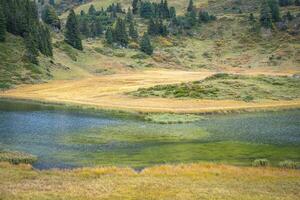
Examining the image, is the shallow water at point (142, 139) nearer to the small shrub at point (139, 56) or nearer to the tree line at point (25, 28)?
the tree line at point (25, 28)

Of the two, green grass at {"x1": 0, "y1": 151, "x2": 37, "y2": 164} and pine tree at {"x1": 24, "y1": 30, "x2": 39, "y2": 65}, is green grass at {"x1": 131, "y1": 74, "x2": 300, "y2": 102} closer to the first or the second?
pine tree at {"x1": 24, "y1": 30, "x2": 39, "y2": 65}

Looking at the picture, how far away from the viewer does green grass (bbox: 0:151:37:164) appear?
1612 inches

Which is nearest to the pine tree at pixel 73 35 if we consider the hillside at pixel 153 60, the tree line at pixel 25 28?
the hillside at pixel 153 60

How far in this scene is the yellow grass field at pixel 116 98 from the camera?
3319 inches

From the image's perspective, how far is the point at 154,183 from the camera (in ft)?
103

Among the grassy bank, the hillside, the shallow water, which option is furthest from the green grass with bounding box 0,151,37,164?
the hillside

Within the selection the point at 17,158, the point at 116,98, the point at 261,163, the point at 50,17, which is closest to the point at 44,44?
the point at 50,17

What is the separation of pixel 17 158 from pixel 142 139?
17792 mm

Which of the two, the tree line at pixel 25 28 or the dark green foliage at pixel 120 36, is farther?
the dark green foliage at pixel 120 36

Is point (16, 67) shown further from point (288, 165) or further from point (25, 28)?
point (288, 165)

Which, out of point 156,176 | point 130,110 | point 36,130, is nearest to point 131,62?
point 130,110

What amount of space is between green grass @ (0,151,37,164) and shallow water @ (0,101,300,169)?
37.6 inches

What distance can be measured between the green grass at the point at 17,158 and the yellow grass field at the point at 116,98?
126ft

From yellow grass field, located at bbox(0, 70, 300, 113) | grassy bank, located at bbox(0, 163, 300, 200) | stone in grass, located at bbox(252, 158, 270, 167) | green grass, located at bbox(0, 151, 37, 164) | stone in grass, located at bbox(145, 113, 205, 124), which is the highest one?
grassy bank, located at bbox(0, 163, 300, 200)
